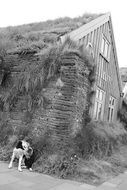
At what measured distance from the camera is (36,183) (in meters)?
5.36

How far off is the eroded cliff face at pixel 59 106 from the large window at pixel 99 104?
15.6 ft

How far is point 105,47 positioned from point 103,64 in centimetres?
135

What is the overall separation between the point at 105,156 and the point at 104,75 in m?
6.08

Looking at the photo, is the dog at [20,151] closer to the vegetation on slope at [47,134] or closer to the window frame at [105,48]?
the vegetation on slope at [47,134]

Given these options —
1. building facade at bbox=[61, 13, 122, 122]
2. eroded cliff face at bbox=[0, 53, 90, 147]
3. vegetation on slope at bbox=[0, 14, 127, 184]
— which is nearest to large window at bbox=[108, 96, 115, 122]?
building facade at bbox=[61, 13, 122, 122]

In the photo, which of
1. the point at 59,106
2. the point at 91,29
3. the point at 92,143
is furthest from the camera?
the point at 91,29

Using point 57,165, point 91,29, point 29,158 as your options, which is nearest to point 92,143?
point 57,165

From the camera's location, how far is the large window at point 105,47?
13.9m

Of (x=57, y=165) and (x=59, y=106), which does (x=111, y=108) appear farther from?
(x=57, y=165)

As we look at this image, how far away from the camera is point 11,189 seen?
4.70 meters

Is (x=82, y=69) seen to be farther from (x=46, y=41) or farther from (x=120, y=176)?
(x=120, y=176)

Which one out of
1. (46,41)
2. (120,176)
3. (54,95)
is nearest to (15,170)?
(54,95)

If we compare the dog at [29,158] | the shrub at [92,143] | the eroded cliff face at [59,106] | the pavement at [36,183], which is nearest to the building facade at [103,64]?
the shrub at [92,143]

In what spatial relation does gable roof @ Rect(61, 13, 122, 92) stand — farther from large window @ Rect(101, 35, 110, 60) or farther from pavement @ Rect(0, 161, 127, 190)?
pavement @ Rect(0, 161, 127, 190)
